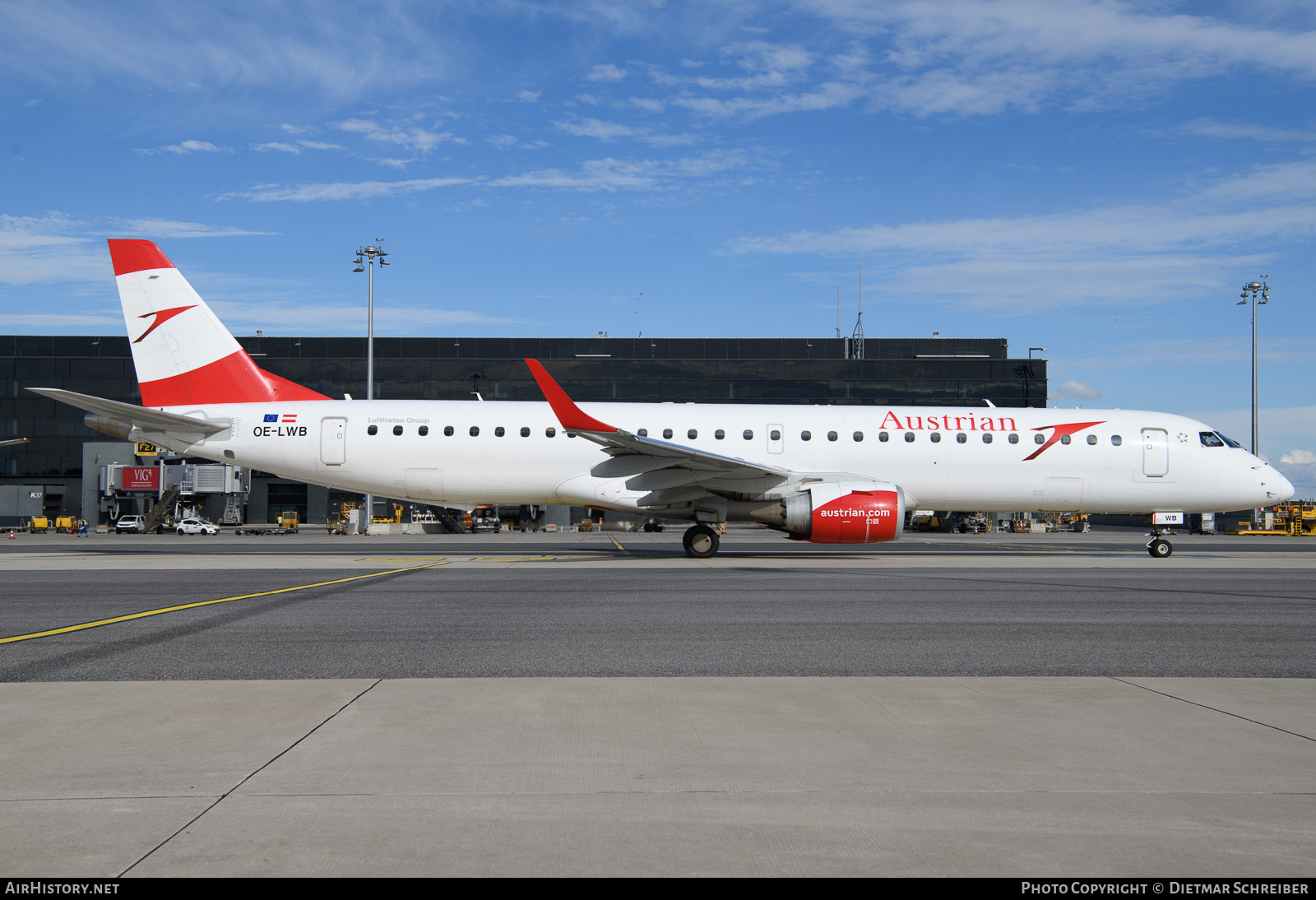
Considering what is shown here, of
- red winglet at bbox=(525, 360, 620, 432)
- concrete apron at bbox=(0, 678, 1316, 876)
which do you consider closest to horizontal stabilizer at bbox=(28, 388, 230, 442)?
red winglet at bbox=(525, 360, 620, 432)

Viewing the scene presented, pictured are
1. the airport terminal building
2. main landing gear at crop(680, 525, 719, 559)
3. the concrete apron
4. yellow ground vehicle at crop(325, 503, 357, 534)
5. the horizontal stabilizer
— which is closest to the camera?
the concrete apron

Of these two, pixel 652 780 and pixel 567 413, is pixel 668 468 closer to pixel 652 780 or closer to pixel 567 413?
pixel 567 413

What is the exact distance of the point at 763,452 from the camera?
2236cm

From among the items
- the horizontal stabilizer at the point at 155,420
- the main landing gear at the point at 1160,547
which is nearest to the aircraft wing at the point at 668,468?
the horizontal stabilizer at the point at 155,420

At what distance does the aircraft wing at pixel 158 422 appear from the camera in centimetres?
2131

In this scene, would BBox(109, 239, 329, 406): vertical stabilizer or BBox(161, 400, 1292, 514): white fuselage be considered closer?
BBox(161, 400, 1292, 514): white fuselage

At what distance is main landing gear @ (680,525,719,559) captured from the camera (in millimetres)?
21781

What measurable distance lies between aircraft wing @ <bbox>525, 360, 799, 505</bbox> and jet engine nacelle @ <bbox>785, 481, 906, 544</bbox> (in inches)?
44.9

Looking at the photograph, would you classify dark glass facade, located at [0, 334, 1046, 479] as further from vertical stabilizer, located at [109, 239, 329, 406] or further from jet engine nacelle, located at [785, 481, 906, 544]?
jet engine nacelle, located at [785, 481, 906, 544]

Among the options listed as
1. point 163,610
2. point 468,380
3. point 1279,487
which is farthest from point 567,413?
point 468,380

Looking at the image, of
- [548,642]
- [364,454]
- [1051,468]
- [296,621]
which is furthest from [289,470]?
[1051,468]

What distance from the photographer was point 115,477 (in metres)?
53.9

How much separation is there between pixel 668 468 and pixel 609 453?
1.62 metres

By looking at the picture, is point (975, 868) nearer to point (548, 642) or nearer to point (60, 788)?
point (60, 788)
